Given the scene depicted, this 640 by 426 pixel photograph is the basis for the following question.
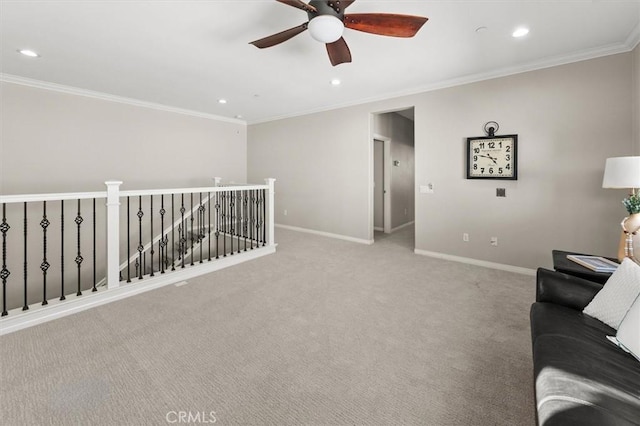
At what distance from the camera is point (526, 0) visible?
2262 mm

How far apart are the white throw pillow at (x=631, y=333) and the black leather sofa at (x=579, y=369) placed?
1.4 inches

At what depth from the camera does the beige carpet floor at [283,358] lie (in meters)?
1.52

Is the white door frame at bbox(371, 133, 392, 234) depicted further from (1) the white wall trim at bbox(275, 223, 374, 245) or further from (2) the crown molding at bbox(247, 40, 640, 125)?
(2) the crown molding at bbox(247, 40, 640, 125)

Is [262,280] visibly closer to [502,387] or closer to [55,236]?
[502,387]

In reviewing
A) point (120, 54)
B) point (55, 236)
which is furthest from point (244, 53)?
point (55, 236)

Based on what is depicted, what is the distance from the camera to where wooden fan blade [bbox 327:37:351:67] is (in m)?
2.42

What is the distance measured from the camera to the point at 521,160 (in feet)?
12.0

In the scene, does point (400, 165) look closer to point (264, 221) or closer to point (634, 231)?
point (264, 221)

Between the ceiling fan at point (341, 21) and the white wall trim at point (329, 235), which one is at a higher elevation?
the ceiling fan at point (341, 21)

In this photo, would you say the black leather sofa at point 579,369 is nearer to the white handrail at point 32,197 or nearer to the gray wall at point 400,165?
the white handrail at point 32,197

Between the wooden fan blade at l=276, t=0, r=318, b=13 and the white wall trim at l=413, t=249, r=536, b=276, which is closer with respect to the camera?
the wooden fan blade at l=276, t=0, r=318, b=13

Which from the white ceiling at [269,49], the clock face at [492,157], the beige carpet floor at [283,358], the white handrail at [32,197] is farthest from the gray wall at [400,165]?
the white handrail at [32,197]

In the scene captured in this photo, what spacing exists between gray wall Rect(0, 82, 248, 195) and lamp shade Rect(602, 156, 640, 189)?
6539 millimetres

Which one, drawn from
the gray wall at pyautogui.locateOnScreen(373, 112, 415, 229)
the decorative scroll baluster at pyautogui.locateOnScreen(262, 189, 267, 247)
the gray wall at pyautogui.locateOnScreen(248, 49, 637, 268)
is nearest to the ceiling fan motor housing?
the gray wall at pyautogui.locateOnScreen(248, 49, 637, 268)
